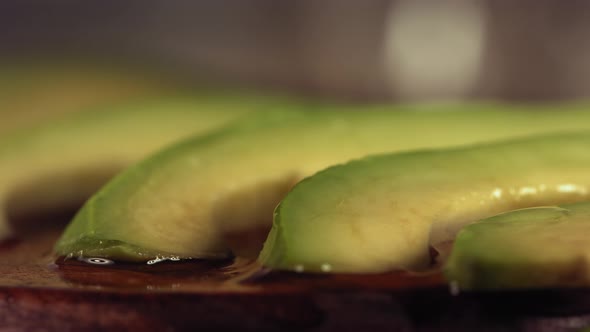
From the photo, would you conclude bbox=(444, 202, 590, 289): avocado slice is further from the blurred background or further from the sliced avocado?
the blurred background

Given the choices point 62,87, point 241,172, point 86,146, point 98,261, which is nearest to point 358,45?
point 62,87

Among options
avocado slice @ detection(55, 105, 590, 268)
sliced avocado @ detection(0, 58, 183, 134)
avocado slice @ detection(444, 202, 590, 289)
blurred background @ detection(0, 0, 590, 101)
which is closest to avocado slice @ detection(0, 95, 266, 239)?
avocado slice @ detection(55, 105, 590, 268)

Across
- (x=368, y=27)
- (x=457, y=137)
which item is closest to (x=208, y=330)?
(x=457, y=137)

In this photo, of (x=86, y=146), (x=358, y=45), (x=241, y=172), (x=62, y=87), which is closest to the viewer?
(x=241, y=172)

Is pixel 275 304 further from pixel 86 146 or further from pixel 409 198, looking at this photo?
pixel 86 146

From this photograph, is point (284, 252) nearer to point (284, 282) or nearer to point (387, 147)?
point (284, 282)

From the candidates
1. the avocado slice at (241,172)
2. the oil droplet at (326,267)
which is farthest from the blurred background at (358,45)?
the oil droplet at (326,267)
